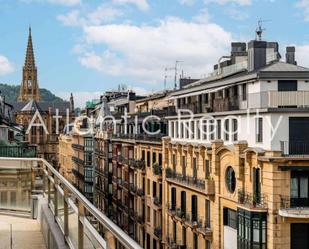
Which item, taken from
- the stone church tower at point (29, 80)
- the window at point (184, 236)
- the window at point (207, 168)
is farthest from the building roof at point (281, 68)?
the stone church tower at point (29, 80)

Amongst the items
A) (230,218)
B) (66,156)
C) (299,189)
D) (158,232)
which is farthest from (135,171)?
(66,156)

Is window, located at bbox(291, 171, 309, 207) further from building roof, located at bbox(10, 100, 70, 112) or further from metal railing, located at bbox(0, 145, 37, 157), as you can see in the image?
building roof, located at bbox(10, 100, 70, 112)

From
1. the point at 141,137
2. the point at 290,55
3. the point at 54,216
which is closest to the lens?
the point at 54,216

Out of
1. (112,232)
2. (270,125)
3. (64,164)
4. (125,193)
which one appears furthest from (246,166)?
(64,164)

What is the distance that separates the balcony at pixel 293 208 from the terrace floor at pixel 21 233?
15.0 meters

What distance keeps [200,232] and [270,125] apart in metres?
9.79

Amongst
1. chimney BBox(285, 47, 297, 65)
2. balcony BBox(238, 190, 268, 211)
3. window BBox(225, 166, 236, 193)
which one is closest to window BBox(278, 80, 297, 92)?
window BBox(225, 166, 236, 193)

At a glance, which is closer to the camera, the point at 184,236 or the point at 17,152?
the point at 17,152

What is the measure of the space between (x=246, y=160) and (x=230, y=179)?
2805mm

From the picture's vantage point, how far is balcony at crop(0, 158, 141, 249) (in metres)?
4.34

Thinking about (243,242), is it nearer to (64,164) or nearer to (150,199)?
(150,199)

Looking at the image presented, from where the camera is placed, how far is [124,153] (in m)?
54.8

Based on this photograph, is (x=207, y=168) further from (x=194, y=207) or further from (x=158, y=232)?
(x=158, y=232)

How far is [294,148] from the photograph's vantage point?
24.5 metres
